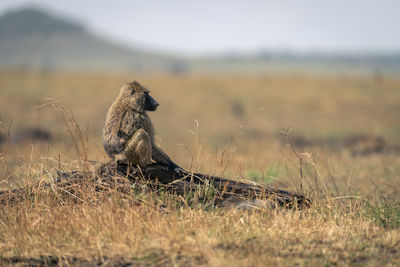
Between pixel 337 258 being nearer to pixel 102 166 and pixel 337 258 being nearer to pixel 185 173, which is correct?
pixel 185 173

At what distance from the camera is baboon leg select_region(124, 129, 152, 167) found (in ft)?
15.8

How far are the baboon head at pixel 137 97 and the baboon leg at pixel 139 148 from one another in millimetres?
432

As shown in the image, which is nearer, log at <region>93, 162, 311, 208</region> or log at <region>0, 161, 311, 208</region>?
log at <region>0, 161, 311, 208</region>

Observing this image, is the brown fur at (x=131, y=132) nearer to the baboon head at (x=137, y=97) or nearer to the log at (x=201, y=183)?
the baboon head at (x=137, y=97)

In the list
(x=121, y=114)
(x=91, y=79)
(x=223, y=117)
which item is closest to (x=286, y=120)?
(x=223, y=117)

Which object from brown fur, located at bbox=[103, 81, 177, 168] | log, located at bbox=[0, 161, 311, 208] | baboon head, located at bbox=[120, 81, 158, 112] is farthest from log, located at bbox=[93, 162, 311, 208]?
baboon head, located at bbox=[120, 81, 158, 112]

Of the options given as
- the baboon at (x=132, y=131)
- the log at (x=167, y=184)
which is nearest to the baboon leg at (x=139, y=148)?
the baboon at (x=132, y=131)

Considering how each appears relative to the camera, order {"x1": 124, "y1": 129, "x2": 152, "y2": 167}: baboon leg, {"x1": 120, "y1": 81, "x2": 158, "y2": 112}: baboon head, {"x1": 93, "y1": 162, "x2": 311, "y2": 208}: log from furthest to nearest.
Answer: {"x1": 120, "y1": 81, "x2": 158, "y2": 112}: baboon head, {"x1": 93, "y1": 162, "x2": 311, "y2": 208}: log, {"x1": 124, "y1": 129, "x2": 152, "y2": 167}: baboon leg

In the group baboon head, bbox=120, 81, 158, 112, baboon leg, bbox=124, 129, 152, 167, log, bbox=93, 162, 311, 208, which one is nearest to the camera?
baboon leg, bbox=124, 129, 152, 167

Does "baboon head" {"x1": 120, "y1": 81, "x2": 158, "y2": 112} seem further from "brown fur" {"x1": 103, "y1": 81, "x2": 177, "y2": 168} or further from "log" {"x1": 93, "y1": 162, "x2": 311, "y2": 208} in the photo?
"log" {"x1": 93, "y1": 162, "x2": 311, "y2": 208}

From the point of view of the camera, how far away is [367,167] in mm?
9414

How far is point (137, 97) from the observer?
517 centimetres

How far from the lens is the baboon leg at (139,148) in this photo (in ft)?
15.8

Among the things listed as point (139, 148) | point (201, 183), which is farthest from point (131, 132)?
point (201, 183)
